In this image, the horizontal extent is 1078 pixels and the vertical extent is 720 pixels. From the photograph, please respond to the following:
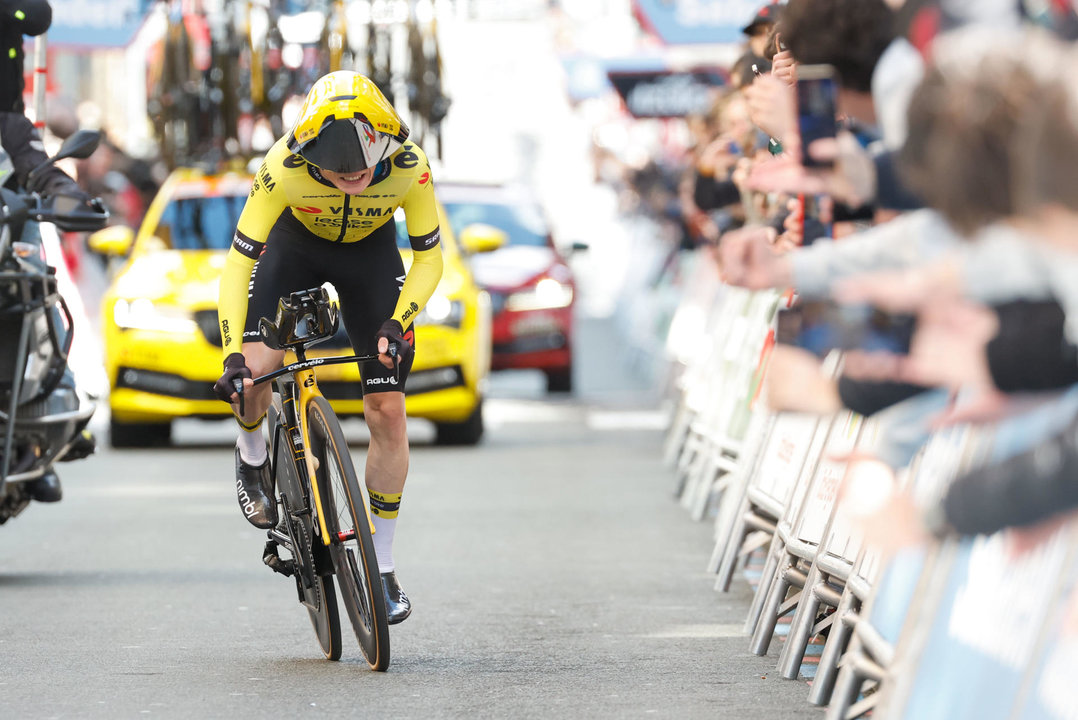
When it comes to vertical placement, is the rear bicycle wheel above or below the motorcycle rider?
below

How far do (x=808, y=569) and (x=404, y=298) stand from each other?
1.59 meters

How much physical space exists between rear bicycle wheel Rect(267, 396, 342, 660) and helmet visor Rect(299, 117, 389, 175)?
817mm

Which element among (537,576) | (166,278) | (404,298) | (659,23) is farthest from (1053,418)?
(659,23)

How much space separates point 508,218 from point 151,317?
6.85 metres

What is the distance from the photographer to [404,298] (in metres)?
7.52

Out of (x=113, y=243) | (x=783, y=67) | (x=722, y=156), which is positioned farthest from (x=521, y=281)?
(x=783, y=67)

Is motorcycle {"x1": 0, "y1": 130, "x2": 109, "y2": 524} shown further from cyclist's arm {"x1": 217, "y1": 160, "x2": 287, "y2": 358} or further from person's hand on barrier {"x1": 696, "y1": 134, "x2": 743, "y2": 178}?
person's hand on barrier {"x1": 696, "y1": 134, "x2": 743, "y2": 178}

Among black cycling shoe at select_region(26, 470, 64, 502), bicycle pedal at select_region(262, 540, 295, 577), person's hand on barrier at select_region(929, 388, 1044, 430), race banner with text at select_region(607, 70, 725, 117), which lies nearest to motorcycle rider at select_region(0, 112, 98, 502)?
black cycling shoe at select_region(26, 470, 64, 502)

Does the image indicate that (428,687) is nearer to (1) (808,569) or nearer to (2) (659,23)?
(1) (808,569)

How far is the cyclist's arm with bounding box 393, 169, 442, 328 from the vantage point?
7.57m

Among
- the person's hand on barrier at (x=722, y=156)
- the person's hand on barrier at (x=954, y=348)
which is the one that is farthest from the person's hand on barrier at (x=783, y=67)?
the person's hand on barrier at (x=722, y=156)

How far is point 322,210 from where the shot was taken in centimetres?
755

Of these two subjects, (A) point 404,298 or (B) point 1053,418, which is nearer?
(B) point 1053,418

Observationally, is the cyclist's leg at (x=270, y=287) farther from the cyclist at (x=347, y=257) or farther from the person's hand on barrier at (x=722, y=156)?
the person's hand on barrier at (x=722, y=156)
